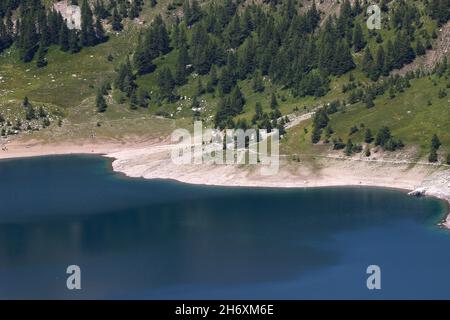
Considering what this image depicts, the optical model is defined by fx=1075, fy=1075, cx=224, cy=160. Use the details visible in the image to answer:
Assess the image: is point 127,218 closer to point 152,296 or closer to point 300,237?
point 300,237

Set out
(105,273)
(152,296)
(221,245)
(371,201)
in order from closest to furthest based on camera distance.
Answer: (152,296), (105,273), (221,245), (371,201)

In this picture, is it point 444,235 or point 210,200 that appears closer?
point 444,235

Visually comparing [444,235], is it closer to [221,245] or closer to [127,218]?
[221,245]
